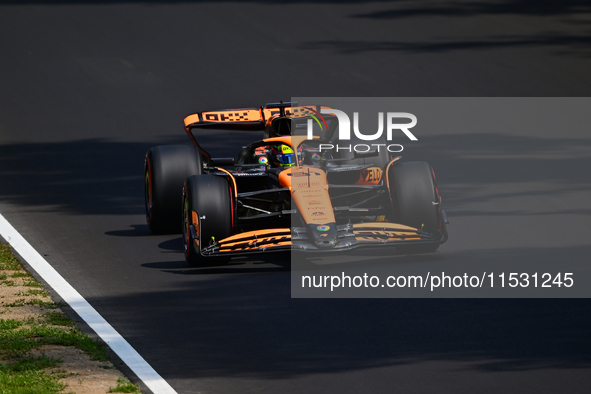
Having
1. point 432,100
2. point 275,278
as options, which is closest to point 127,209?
point 275,278

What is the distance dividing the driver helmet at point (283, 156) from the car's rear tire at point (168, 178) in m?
0.96

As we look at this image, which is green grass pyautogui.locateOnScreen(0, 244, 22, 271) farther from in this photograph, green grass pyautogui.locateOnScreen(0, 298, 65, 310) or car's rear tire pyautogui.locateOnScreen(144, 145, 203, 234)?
car's rear tire pyautogui.locateOnScreen(144, 145, 203, 234)

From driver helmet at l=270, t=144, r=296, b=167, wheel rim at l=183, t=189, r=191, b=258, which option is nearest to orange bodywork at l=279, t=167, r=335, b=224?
driver helmet at l=270, t=144, r=296, b=167

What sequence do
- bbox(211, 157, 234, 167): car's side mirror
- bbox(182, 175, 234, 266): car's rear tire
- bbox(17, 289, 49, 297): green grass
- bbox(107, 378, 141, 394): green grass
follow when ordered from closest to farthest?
1. bbox(107, 378, 141, 394): green grass
2. bbox(17, 289, 49, 297): green grass
3. bbox(182, 175, 234, 266): car's rear tire
4. bbox(211, 157, 234, 167): car's side mirror

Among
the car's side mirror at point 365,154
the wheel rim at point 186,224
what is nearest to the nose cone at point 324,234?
the wheel rim at point 186,224

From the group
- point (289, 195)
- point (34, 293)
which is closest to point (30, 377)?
point (34, 293)

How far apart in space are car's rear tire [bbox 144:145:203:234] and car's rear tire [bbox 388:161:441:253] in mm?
2449

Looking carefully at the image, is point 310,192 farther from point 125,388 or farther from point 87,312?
point 125,388

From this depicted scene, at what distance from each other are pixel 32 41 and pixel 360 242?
695 inches

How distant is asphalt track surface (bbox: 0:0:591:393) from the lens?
273 inches

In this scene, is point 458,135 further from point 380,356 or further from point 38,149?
point 380,356

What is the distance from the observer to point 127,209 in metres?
12.7

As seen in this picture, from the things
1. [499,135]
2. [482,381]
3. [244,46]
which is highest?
[244,46]

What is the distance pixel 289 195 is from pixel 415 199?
1229mm
